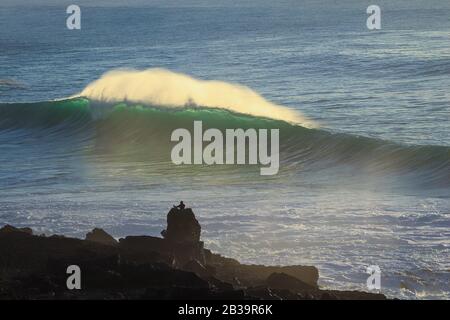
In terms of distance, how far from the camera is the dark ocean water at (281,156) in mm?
18016

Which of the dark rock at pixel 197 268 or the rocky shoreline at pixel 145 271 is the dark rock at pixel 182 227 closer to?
the rocky shoreline at pixel 145 271

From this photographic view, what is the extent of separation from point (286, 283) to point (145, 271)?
1556 mm

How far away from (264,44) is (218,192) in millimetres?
44210

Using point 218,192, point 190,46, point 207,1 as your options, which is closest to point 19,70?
point 190,46

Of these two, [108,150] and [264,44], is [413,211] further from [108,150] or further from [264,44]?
[264,44]

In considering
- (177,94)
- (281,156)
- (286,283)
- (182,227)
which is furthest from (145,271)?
(177,94)

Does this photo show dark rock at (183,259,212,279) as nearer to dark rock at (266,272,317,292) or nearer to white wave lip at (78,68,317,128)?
dark rock at (266,272,317,292)

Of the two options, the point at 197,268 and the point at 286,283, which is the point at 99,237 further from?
the point at 286,283

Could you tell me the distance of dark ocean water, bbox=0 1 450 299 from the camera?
59.1ft

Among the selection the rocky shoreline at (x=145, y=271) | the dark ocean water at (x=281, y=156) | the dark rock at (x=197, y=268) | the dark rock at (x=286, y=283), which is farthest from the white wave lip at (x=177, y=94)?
the dark rock at (x=286, y=283)

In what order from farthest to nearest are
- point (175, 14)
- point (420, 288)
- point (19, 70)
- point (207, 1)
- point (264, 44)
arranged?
1. point (207, 1)
2. point (175, 14)
3. point (264, 44)
4. point (19, 70)
5. point (420, 288)

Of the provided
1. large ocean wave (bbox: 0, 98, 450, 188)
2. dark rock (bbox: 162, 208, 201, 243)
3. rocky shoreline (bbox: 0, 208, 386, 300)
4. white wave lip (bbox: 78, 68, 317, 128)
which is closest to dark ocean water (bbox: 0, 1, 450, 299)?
large ocean wave (bbox: 0, 98, 450, 188)

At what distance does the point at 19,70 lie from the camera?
57.9m
